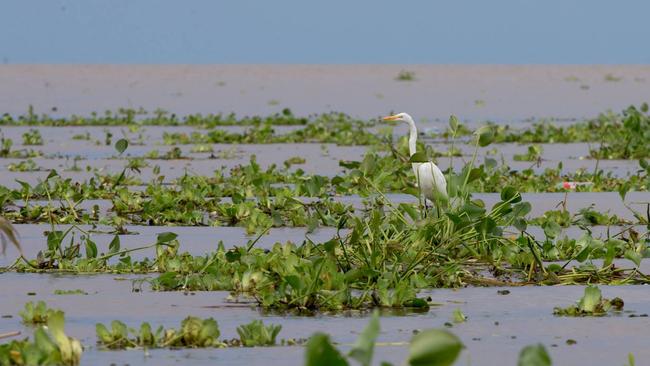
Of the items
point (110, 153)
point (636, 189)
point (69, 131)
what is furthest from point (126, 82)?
point (636, 189)

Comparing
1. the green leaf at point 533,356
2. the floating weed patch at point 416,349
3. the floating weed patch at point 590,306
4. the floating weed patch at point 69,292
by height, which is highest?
the floating weed patch at point 416,349

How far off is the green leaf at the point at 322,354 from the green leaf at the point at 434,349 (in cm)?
22

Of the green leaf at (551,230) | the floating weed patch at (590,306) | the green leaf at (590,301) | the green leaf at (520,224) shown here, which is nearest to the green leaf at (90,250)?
the green leaf at (520,224)

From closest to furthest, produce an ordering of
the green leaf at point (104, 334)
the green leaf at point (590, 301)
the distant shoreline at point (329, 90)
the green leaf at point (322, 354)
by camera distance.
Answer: the green leaf at point (322, 354)
the green leaf at point (104, 334)
the green leaf at point (590, 301)
the distant shoreline at point (329, 90)

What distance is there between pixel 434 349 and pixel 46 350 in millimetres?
1936

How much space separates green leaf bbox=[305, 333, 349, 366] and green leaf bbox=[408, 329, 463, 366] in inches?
8.8

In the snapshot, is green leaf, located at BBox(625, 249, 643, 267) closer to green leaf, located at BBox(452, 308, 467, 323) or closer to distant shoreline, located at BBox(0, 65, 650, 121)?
green leaf, located at BBox(452, 308, 467, 323)

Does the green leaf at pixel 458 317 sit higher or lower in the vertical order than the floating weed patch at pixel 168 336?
lower

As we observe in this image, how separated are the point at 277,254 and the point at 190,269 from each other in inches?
21.6

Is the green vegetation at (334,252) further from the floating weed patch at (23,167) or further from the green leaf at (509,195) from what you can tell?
the floating weed patch at (23,167)

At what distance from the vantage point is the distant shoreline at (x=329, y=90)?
33.8 metres

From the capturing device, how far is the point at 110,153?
18.9 meters

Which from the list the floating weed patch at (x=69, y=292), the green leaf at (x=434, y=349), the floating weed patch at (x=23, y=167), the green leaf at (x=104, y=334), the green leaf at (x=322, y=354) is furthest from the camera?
the floating weed patch at (x=23, y=167)

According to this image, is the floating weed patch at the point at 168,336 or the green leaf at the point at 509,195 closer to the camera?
the floating weed patch at the point at 168,336
